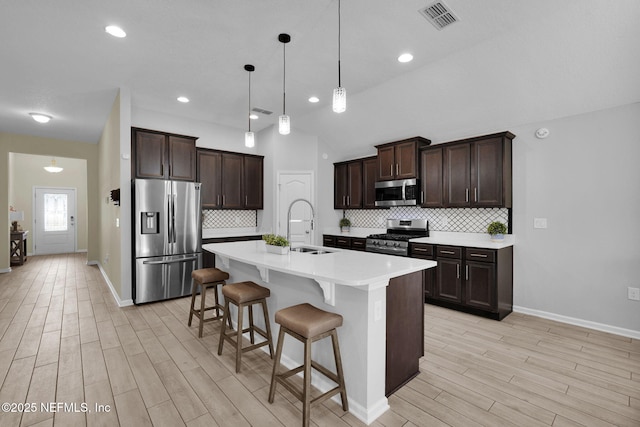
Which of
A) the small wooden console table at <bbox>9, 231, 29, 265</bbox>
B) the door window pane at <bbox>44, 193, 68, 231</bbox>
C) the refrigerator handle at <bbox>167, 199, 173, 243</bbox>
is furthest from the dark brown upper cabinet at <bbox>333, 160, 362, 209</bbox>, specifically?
the door window pane at <bbox>44, 193, 68, 231</bbox>

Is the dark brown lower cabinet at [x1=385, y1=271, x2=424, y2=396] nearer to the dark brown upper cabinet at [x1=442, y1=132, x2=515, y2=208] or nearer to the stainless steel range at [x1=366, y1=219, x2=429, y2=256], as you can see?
the stainless steel range at [x1=366, y1=219, x2=429, y2=256]

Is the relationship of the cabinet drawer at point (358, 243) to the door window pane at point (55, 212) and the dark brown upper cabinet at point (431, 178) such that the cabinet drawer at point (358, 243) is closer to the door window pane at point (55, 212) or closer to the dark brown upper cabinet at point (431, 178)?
the dark brown upper cabinet at point (431, 178)

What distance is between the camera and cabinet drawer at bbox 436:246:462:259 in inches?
156

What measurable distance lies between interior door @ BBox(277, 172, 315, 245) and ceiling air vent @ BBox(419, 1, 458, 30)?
12.3 feet

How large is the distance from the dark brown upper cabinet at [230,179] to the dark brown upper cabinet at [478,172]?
3.62m

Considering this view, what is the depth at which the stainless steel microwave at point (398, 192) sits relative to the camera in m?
4.73

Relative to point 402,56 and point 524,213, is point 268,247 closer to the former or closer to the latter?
point 402,56

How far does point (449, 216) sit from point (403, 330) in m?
2.88

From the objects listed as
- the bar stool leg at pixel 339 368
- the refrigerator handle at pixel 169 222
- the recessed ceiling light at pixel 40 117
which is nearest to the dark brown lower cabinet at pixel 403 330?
the bar stool leg at pixel 339 368

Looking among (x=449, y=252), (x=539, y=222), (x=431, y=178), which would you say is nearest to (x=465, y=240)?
(x=449, y=252)

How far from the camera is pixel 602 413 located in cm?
201

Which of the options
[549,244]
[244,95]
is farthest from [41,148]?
[549,244]

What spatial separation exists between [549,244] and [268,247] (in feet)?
11.4

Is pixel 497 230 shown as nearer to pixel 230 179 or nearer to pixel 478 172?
pixel 478 172
